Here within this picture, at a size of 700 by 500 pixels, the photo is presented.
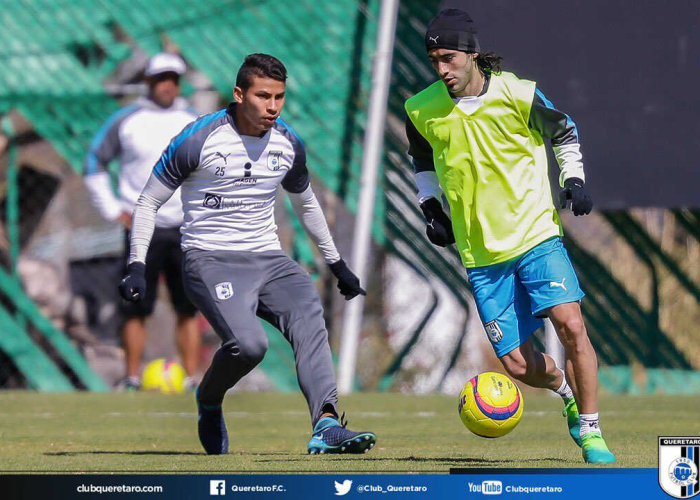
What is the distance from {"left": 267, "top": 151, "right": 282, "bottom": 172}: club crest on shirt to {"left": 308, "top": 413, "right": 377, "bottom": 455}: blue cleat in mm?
1232

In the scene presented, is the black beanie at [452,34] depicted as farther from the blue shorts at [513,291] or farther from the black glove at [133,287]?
the black glove at [133,287]

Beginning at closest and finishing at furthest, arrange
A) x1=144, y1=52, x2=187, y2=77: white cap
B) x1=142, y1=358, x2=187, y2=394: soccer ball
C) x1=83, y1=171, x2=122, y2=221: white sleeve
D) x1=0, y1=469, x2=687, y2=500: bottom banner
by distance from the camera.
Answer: x1=0, y1=469, x2=687, y2=500: bottom banner
x1=144, y1=52, x2=187, y2=77: white cap
x1=83, y1=171, x2=122, y2=221: white sleeve
x1=142, y1=358, x2=187, y2=394: soccer ball

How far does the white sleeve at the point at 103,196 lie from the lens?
36.4ft

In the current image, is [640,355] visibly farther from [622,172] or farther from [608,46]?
[608,46]

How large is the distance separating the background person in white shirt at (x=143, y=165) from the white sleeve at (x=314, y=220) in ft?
11.8

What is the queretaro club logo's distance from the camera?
5016mm

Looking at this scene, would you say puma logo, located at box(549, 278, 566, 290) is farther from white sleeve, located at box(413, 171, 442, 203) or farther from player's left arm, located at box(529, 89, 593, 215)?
white sleeve, located at box(413, 171, 442, 203)

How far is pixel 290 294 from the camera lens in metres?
7.05

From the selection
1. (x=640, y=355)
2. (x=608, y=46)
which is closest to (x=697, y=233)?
(x=640, y=355)

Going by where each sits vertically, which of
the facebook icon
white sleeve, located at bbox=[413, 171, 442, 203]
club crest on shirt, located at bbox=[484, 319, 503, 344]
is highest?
white sleeve, located at bbox=[413, 171, 442, 203]

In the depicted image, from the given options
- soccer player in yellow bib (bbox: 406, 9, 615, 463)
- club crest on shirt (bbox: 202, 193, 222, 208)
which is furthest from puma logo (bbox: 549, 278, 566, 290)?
club crest on shirt (bbox: 202, 193, 222, 208)

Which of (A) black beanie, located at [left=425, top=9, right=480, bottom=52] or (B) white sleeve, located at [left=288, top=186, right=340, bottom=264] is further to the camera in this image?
(B) white sleeve, located at [left=288, top=186, right=340, bottom=264]

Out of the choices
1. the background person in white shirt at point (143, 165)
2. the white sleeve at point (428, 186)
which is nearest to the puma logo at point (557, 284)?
the white sleeve at point (428, 186)

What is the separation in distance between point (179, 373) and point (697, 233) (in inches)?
A: 174
